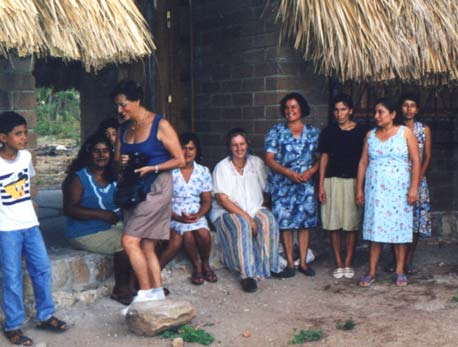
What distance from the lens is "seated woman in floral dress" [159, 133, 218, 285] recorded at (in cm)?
545

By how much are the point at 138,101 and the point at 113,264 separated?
1.36 m

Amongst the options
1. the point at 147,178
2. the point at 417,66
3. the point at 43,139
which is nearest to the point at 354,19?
the point at 417,66

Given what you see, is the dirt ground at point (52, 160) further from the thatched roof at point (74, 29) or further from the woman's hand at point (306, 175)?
the thatched roof at point (74, 29)

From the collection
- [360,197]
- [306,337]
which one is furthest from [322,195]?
[306,337]

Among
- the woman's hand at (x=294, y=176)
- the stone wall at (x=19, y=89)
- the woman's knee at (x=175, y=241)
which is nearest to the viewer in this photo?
the stone wall at (x=19, y=89)

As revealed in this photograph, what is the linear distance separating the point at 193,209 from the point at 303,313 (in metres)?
1.24

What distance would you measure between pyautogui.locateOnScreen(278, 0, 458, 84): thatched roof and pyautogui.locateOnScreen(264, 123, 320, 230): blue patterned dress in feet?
2.05

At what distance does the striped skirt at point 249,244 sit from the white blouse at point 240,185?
89 mm

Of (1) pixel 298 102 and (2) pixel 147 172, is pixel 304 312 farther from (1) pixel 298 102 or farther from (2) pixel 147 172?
(1) pixel 298 102

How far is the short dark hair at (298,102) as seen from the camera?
5.66 metres

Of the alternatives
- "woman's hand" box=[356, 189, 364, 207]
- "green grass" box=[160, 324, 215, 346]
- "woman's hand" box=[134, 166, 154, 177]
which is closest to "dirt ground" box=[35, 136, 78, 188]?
"woman's hand" box=[356, 189, 364, 207]

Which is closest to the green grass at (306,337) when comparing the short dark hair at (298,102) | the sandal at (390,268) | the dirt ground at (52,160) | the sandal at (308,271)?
the sandal at (308,271)

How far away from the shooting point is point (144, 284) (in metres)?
4.55

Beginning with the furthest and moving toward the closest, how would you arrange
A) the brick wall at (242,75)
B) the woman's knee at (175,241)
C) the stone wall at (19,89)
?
the brick wall at (242,75)
the woman's knee at (175,241)
the stone wall at (19,89)
